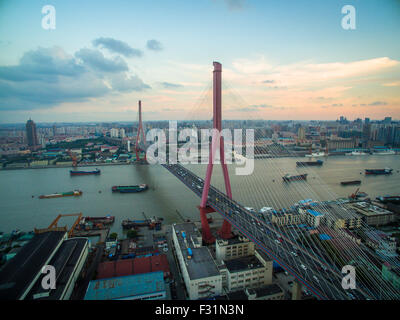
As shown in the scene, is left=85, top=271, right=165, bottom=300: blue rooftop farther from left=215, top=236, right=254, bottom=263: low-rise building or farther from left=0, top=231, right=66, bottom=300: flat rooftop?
left=215, top=236, right=254, bottom=263: low-rise building

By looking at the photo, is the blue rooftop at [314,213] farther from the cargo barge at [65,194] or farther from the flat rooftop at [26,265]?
the cargo barge at [65,194]

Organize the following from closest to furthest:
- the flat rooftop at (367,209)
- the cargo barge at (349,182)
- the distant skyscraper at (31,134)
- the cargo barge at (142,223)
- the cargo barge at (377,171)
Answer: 1. the cargo barge at (142,223)
2. the flat rooftop at (367,209)
3. the cargo barge at (349,182)
4. the cargo barge at (377,171)
5. the distant skyscraper at (31,134)

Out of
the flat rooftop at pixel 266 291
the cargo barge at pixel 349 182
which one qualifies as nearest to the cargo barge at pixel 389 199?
the cargo barge at pixel 349 182

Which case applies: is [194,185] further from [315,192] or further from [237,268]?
[315,192]

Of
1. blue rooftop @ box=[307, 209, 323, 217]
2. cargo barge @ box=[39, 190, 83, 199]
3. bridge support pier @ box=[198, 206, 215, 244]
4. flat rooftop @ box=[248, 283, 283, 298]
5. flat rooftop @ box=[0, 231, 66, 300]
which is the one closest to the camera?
flat rooftop @ box=[0, 231, 66, 300]

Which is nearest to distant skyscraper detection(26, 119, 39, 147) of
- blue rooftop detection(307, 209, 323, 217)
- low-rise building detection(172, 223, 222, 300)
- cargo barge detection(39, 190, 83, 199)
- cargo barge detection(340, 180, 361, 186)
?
cargo barge detection(39, 190, 83, 199)

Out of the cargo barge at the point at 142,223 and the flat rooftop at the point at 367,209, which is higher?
the flat rooftop at the point at 367,209
